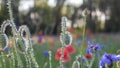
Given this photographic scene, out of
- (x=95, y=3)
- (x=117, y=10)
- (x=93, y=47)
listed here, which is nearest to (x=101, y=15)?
(x=95, y=3)

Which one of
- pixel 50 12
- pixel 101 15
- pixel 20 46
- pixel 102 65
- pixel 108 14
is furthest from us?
pixel 108 14

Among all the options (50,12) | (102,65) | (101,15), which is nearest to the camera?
(102,65)

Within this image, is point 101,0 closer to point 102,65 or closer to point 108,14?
point 108,14

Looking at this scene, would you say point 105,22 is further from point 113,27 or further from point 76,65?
point 76,65

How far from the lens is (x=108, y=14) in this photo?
27703 millimetres

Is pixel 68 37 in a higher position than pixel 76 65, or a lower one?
higher

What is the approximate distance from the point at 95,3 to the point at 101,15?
34.7 inches

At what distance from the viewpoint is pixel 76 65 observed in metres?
2.27

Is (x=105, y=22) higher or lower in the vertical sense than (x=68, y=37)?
lower

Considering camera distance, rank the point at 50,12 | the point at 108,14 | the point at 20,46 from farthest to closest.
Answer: the point at 108,14 → the point at 50,12 → the point at 20,46

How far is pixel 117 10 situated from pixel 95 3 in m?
2.80

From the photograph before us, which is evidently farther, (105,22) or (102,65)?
(105,22)

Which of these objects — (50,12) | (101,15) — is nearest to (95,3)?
(101,15)

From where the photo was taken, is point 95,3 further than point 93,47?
Yes
